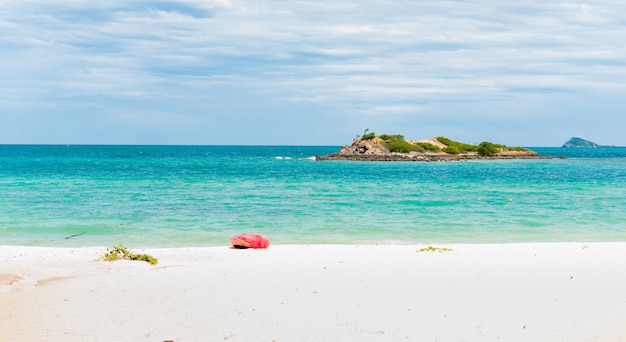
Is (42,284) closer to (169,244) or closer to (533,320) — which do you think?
(169,244)

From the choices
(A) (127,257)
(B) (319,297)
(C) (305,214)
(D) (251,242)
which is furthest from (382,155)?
(B) (319,297)

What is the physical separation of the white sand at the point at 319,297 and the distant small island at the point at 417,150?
3413 inches

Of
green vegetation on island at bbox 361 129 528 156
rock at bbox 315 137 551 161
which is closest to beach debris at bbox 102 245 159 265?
rock at bbox 315 137 551 161

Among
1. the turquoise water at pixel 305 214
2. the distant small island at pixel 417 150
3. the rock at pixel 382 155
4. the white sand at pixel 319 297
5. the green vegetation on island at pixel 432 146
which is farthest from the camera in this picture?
the green vegetation on island at pixel 432 146

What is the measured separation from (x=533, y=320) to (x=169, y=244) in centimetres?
1421

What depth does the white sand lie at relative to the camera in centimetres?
977

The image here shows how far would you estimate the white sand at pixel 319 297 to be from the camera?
977cm

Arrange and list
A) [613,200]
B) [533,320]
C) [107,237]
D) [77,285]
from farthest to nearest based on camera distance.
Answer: [613,200] < [107,237] < [77,285] < [533,320]

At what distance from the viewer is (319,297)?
11.7 meters

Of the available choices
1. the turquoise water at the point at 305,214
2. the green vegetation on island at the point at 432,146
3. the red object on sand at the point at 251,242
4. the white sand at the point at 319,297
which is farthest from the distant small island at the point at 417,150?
the white sand at the point at 319,297

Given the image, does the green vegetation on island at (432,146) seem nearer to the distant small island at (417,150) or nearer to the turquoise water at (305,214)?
the distant small island at (417,150)

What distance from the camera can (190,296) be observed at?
38.8 ft

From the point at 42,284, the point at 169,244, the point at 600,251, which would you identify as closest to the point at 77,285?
the point at 42,284

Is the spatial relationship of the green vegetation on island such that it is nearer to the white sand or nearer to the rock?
the rock
